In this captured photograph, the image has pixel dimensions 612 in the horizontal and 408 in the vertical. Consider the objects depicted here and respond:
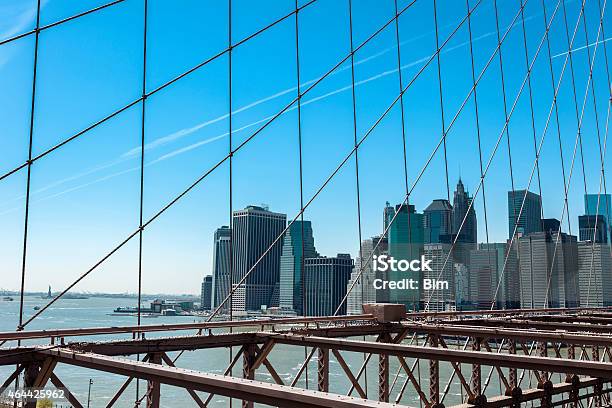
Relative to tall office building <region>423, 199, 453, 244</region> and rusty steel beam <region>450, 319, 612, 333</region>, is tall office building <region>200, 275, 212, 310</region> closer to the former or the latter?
tall office building <region>423, 199, 453, 244</region>

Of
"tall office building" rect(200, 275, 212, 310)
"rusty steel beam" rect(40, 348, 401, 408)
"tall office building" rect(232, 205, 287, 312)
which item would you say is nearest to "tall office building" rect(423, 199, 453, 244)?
"tall office building" rect(232, 205, 287, 312)

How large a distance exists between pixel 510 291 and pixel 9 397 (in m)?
36.8

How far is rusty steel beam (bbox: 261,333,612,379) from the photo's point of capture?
5076mm

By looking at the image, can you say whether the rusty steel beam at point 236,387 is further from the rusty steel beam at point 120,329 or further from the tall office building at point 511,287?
the tall office building at point 511,287

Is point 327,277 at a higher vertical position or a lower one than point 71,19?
lower

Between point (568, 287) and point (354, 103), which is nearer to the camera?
point (354, 103)

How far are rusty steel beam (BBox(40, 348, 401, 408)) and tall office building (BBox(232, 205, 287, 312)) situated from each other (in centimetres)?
1606

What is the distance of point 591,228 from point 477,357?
28494mm

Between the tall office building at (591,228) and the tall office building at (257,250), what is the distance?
54.1 feet

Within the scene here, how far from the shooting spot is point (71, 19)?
8.44m

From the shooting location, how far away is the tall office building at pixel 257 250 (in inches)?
1081

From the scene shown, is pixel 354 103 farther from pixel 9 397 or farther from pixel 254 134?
pixel 9 397

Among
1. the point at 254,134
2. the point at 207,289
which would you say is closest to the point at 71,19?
the point at 254,134

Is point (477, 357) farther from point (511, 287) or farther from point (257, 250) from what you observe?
point (511, 287)
